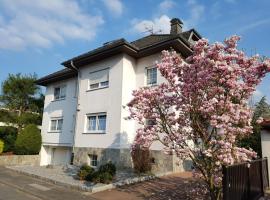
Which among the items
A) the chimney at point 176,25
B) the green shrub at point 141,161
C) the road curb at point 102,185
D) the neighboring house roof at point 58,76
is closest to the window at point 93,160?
the green shrub at point 141,161

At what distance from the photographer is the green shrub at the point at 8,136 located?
72.5ft

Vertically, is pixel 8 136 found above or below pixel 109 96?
below

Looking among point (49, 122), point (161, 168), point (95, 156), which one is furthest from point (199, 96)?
point (49, 122)

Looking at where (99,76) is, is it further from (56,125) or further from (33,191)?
(33,191)

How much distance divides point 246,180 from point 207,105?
10.0ft

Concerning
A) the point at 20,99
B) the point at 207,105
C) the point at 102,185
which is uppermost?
the point at 20,99

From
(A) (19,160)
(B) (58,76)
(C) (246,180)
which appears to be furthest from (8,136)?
(C) (246,180)

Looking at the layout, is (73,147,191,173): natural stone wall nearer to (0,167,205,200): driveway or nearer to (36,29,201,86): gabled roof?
(0,167,205,200): driveway

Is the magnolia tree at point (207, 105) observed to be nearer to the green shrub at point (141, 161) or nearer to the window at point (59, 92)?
the green shrub at point (141, 161)

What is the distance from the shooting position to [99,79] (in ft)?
56.2

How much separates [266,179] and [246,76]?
5.96 metres

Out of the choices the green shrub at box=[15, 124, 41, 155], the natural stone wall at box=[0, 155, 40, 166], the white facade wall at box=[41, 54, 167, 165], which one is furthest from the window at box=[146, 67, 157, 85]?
the natural stone wall at box=[0, 155, 40, 166]

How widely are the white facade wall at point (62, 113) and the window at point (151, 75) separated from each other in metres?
6.45

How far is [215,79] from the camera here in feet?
20.7
